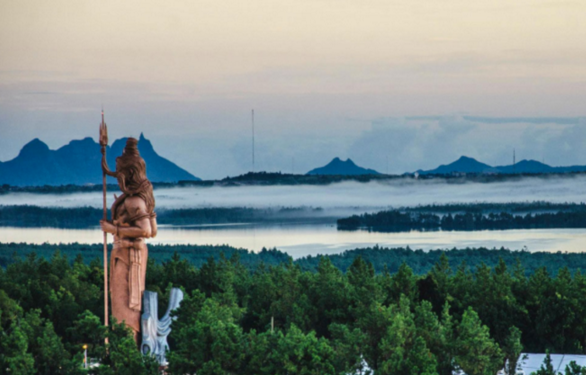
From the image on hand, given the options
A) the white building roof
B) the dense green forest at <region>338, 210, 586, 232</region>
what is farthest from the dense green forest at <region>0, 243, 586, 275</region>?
the white building roof

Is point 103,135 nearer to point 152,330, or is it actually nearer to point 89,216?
point 152,330

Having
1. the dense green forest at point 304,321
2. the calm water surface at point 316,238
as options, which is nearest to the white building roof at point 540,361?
the dense green forest at point 304,321

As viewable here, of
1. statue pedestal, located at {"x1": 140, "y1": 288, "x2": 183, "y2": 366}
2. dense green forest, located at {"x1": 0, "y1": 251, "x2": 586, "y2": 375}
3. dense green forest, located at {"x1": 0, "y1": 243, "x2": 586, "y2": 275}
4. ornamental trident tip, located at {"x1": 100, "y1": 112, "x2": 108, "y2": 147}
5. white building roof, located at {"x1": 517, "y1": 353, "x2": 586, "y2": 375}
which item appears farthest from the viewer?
dense green forest, located at {"x1": 0, "y1": 243, "x2": 586, "y2": 275}

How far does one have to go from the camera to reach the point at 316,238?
3659 inches

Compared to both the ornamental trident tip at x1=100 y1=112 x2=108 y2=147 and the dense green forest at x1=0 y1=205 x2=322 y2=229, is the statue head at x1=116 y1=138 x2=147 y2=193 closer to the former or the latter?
the ornamental trident tip at x1=100 y1=112 x2=108 y2=147

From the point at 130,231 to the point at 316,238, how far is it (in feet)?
212

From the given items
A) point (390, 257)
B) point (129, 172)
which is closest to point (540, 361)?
point (129, 172)

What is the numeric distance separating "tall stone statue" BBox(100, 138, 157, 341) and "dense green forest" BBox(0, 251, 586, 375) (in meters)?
0.96

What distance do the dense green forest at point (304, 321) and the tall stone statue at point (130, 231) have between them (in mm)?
956

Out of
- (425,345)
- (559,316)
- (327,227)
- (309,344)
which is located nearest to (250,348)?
(309,344)

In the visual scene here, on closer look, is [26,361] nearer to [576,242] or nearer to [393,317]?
[393,317]

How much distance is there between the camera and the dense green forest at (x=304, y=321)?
26.6 meters

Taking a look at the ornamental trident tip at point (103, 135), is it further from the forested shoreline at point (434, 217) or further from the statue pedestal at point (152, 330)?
the forested shoreline at point (434, 217)

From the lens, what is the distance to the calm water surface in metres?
85.7
